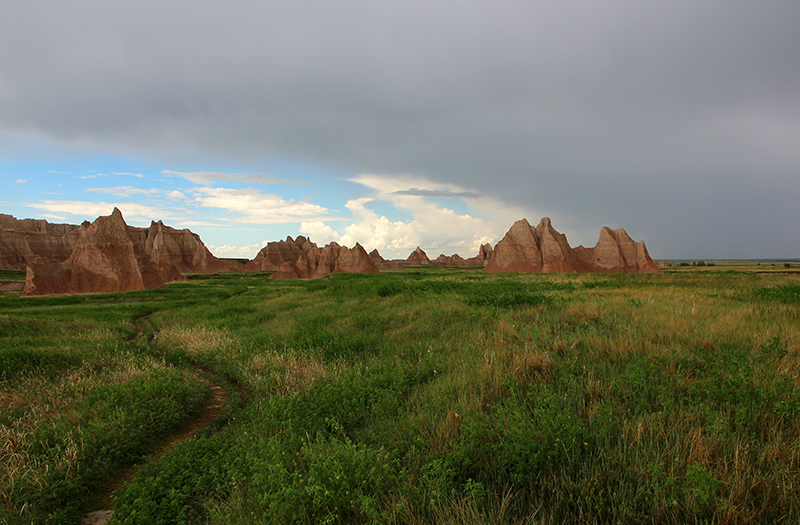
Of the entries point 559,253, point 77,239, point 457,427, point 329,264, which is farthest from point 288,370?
point 77,239

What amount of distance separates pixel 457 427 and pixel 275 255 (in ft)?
369

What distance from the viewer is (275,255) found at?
109 metres

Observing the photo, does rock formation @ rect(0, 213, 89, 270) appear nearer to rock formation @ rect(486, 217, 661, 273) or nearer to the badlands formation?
the badlands formation

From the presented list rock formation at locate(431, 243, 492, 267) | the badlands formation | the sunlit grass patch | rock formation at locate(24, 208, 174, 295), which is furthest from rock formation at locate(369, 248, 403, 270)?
the sunlit grass patch

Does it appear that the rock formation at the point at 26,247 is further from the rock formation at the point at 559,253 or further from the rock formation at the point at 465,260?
the rock formation at the point at 465,260

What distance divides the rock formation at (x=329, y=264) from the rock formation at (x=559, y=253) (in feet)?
92.9

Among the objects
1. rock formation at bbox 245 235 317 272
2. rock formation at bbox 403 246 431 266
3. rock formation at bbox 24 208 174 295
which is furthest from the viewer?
rock formation at bbox 403 246 431 266

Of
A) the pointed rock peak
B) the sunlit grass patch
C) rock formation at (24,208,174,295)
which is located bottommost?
the sunlit grass patch

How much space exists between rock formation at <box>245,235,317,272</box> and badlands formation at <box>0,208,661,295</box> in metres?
0.31

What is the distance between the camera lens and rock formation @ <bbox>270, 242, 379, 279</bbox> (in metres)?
A: 76.9

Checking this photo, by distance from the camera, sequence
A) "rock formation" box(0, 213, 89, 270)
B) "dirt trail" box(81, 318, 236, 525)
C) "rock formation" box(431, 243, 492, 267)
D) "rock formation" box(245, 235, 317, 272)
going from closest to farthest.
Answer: "dirt trail" box(81, 318, 236, 525) → "rock formation" box(0, 213, 89, 270) → "rock formation" box(245, 235, 317, 272) → "rock formation" box(431, 243, 492, 267)

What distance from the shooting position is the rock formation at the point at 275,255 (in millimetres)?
107375

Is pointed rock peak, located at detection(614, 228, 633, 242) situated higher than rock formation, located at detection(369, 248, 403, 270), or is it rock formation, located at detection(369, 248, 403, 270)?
pointed rock peak, located at detection(614, 228, 633, 242)

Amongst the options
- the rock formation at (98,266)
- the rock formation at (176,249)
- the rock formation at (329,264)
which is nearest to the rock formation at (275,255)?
the rock formation at (176,249)
